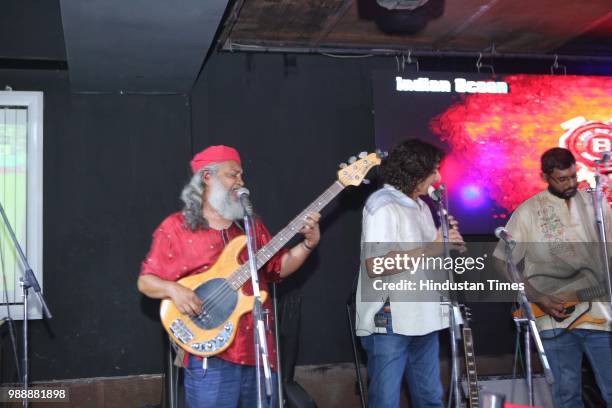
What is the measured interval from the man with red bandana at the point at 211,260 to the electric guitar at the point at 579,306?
1467 millimetres

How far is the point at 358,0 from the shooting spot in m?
5.02

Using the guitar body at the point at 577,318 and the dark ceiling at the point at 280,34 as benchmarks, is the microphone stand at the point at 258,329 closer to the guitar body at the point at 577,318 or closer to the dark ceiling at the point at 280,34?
the dark ceiling at the point at 280,34

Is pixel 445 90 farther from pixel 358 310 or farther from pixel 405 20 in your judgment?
pixel 358 310

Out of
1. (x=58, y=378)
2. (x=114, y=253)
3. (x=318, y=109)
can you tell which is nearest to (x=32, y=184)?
(x=114, y=253)

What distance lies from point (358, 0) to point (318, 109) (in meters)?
1.16

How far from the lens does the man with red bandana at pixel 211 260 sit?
3359 millimetres

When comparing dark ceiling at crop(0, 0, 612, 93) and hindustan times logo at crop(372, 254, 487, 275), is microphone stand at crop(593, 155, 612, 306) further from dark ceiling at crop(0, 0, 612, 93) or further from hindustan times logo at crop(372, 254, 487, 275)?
dark ceiling at crop(0, 0, 612, 93)

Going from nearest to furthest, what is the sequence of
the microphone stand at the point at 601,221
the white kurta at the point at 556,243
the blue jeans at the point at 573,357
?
the microphone stand at the point at 601,221, the blue jeans at the point at 573,357, the white kurta at the point at 556,243

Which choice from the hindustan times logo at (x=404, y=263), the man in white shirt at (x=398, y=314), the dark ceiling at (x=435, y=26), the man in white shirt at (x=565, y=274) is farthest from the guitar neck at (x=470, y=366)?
the dark ceiling at (x=435, y=26)

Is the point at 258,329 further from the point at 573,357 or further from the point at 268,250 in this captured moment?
the point at 573,357

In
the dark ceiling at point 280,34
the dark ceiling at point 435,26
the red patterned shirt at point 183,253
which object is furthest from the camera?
the dark ceiling at point 435,26

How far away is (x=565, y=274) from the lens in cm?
401

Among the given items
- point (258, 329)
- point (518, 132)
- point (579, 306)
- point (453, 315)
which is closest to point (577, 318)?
point (579, 306)

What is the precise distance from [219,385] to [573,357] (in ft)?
6.55
